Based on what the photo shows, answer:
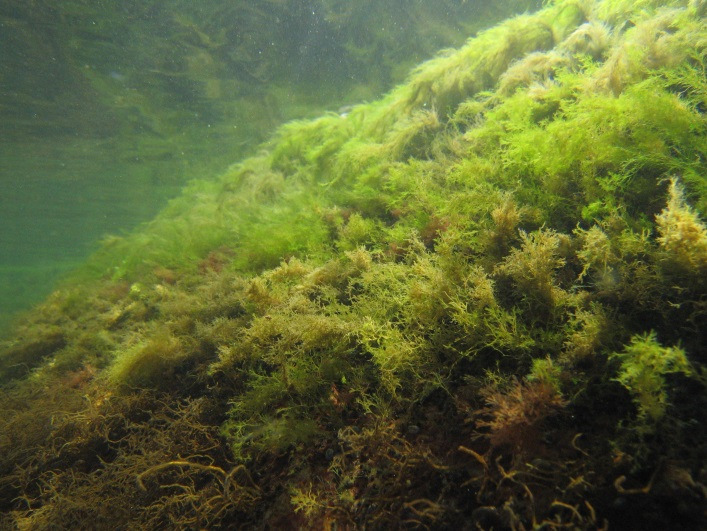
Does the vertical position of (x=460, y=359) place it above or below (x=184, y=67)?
below

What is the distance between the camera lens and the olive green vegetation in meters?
1.71

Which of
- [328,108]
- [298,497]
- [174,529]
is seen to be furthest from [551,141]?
[328,108]

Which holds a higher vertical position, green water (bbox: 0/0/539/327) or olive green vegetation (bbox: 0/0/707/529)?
green water (bbox: 0/0/539/327)

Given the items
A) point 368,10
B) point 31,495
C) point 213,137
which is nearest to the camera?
point 31,495

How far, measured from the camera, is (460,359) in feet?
7.82

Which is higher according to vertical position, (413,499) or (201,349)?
(201,349)

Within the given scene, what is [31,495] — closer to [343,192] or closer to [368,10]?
[343,192]

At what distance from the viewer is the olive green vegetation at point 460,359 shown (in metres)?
1.71

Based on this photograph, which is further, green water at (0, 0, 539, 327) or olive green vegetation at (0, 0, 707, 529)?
green water at (0, 0, 539, 327)

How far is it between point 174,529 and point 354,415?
4.90 ft

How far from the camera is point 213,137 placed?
2006cm

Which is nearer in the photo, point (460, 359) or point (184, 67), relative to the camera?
point (460, 359)

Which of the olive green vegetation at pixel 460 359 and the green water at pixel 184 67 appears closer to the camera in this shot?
the olive green vegetation at pixel 460 359

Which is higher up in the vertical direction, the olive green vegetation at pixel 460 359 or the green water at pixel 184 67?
the green water at pixel 184 67
